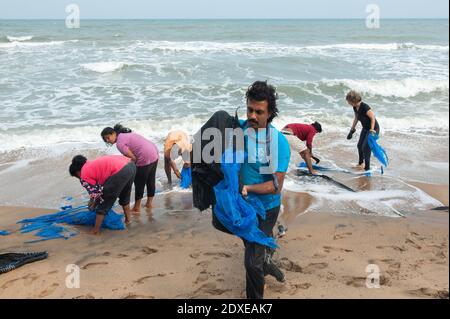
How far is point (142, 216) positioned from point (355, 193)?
296cm

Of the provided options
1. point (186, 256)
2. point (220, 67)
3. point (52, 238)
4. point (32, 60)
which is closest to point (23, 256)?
point (52, 238)

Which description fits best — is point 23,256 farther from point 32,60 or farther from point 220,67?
point 32,60

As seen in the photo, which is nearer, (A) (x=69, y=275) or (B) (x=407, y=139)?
(A) (x=69, y=275)

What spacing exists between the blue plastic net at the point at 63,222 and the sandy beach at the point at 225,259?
0.12 metres

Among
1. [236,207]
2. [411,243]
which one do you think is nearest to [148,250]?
[236,207]

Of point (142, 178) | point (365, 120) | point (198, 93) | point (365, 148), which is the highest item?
point (198, 93)

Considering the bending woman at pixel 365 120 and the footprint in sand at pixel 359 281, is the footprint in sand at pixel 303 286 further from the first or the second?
the bending woman at pixel 365 120

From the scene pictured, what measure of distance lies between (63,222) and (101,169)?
3.24ft

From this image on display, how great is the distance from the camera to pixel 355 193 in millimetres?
6117

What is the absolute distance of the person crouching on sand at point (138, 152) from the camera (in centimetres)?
515

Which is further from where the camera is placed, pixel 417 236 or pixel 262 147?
pixel 417 236

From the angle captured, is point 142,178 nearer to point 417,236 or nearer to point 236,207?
point 236,207

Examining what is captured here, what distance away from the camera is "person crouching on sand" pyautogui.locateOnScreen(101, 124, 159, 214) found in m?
5.15

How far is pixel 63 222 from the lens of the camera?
5.10 m
